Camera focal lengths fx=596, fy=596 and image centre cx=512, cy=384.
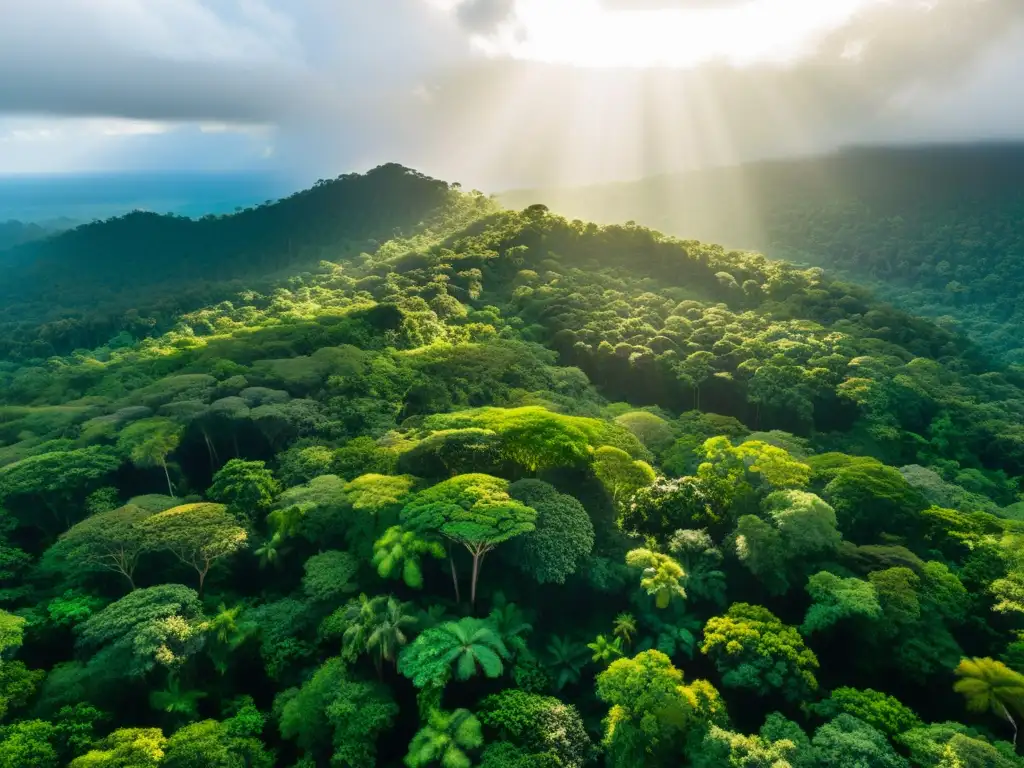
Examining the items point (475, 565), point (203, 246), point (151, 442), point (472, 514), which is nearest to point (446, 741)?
point (475, 565)

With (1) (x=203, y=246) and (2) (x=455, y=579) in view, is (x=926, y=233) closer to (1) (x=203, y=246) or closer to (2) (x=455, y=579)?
(2) (x=455, y=579)

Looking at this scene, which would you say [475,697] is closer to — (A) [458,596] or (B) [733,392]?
(A) [458,596]

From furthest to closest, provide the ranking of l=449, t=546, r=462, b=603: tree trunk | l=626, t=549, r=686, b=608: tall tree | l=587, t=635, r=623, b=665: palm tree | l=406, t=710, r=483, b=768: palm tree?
1. l=449, t=546, r=462, b=603: tree trunk
2. l=626, t=549, r=686, b=608: tall tree
3. l=587, t=635, r=623, b=665: palm tree
4. l=406, t=710, r=483, b=768: palm tree

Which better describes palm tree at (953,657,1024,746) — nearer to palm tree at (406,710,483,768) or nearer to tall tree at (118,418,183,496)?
palm tree at (406,710,483,768)

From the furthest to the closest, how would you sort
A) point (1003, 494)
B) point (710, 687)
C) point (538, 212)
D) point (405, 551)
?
point (538, 212) → point (1003, 494) → point (405, 551) → point (710, 687)

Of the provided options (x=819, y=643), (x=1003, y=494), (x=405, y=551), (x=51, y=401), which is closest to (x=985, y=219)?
(x=1003, y=494)

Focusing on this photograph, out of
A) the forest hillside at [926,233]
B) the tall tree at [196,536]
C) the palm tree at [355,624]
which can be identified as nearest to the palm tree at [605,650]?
the palm tree at [355,624]

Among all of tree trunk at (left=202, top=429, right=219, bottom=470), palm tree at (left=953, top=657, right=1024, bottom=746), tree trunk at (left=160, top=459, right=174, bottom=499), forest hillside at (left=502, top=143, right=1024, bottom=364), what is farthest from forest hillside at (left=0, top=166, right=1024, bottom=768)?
forest hillside at (left=502, top=143, right=1024, bottom=364)
